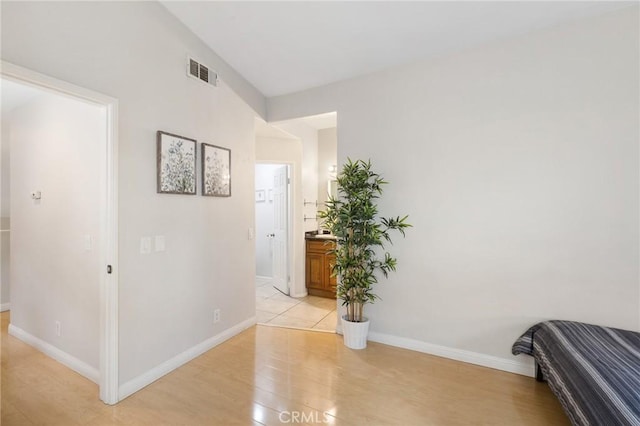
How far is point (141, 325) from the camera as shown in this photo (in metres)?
2.23

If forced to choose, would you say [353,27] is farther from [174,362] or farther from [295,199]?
[174,362]

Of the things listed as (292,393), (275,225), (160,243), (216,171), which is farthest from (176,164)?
(275,225)

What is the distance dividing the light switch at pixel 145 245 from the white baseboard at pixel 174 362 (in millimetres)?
930

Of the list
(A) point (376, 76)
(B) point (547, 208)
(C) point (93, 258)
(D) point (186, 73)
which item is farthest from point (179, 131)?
(B) point (547, 208)

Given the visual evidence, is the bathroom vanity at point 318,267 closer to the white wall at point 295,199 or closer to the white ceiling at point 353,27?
the white wall at point 295,199

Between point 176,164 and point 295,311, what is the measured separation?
2.42 meters

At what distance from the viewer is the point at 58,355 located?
8.36 ft

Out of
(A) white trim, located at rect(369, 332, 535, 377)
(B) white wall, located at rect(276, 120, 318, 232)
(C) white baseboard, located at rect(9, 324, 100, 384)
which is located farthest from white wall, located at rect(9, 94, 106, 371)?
(B) white wall, located at rect(276, 120, 318, 232)

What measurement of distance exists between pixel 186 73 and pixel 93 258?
171 cm

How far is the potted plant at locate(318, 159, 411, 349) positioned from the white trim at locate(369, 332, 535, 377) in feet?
0.85

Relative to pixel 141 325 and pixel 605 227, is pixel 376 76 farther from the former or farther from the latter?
pixel 141 325

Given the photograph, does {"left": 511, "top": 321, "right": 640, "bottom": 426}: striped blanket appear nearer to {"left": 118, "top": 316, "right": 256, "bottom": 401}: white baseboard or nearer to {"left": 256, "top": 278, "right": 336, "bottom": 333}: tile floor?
{"left": 256, "top": 278, "right": 336, "bottom": 333}: tile floor

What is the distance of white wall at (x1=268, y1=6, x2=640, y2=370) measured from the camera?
→ 2.12 m

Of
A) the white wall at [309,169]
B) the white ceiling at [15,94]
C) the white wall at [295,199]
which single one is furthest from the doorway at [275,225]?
the white ceiling at [15,94]
